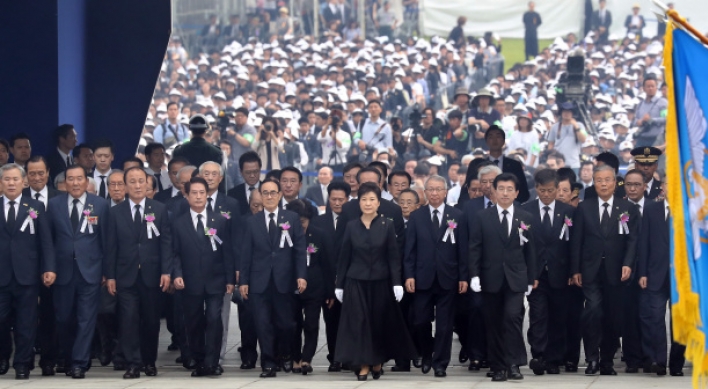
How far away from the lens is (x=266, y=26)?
34.5m

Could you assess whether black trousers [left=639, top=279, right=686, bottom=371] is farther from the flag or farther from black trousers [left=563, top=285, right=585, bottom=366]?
the flag

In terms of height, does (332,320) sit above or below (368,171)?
below

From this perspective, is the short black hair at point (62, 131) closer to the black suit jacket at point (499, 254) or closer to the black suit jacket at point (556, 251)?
the black suit jacket at point (499, 254)

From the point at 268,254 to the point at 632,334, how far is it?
135 inches

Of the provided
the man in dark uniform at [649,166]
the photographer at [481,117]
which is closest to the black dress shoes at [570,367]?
the man in dark uniform at [649,166]

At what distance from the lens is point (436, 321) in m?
11.6

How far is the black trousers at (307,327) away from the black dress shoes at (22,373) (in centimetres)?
242

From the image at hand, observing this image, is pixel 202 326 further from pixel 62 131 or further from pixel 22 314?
pixel 62 131

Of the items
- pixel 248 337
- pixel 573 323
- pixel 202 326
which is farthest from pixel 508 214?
pixel 202 326

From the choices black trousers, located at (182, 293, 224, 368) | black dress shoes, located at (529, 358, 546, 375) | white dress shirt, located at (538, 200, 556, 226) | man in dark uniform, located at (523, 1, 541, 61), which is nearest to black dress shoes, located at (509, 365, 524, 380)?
black dress shoes, located at (529, 358, 546, 375)

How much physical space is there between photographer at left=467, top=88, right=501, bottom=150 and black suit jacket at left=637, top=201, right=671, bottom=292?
29.7 ft

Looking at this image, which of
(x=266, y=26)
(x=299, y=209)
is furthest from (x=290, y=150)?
(x=266, y=26)

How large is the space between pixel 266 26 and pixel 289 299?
2350cm

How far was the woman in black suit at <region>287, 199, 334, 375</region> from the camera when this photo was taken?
1174 cm
